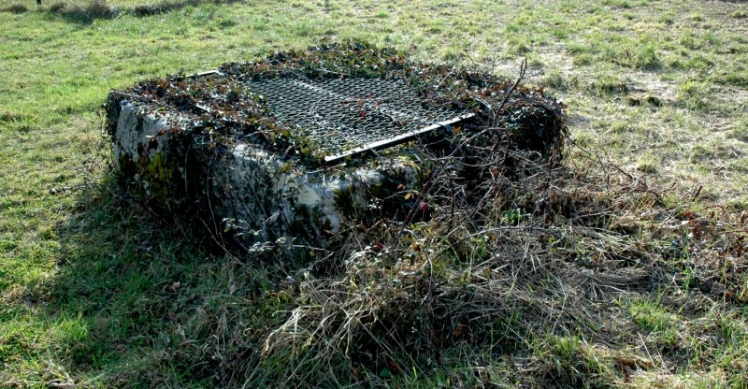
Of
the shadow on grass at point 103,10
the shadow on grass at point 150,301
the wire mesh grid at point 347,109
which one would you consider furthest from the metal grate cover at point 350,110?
the shadow on grass at point 103,10

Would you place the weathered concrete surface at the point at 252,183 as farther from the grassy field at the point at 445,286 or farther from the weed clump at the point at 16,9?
the weed clump at the point at 16,9

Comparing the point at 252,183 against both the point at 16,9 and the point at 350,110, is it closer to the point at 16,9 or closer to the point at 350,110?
the point at 350,110

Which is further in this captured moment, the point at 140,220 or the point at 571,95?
the point at 571,95

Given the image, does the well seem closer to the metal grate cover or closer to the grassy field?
the metal grate cover

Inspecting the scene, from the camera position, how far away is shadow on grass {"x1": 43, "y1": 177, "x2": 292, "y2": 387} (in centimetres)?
324

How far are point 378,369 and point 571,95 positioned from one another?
4787 millimetres

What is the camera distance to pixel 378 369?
3.12 m

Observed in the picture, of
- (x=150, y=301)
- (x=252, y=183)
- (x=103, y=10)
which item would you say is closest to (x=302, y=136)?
(x=252, y=183)

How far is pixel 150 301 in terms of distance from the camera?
3734mm

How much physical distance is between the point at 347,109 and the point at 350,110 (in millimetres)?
27

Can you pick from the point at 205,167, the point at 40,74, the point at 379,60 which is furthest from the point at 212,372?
the point at 40,74

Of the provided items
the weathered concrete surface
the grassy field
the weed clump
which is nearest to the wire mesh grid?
the weathered concrete surface

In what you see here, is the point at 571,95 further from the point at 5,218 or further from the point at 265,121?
the point at 5,218

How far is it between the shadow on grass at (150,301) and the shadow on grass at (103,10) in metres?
8.70
